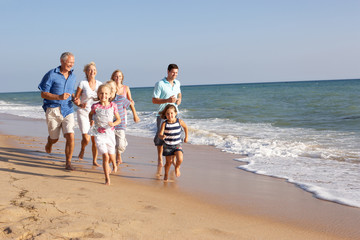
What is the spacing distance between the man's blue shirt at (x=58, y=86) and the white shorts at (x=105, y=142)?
100cm

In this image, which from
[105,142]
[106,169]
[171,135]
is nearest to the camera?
[106,169]

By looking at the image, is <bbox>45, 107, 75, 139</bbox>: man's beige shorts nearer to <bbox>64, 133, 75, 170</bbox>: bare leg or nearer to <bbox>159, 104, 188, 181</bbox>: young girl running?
<bbox>64, 133, 75, 170</bbox>: bare leg

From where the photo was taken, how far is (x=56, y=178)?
17.0 ft

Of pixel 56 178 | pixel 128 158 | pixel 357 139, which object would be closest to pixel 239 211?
pixel 56 178

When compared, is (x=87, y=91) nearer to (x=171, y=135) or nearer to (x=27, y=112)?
(x=171, y=135)

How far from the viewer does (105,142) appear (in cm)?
516

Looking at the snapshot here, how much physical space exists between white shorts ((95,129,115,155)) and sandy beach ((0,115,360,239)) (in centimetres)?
44

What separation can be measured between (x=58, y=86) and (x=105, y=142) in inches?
48.2

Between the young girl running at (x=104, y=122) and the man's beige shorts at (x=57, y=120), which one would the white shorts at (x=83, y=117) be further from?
the young girl running at (x=104, y=122)

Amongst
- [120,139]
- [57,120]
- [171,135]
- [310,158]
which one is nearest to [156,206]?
[171,135]

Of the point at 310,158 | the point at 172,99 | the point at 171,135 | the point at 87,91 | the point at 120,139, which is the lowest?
the point at 310,158

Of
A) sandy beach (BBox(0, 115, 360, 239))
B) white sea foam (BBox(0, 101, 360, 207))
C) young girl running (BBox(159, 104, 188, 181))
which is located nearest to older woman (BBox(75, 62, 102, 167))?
sandy beach (BBox(0, 115, 360, 239))

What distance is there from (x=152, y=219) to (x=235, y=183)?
2.22 m

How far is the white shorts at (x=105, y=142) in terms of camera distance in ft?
16.7
